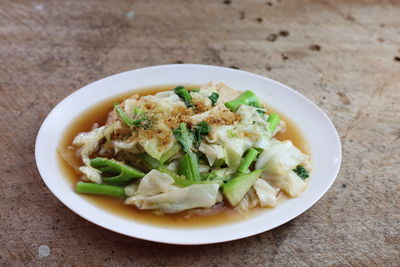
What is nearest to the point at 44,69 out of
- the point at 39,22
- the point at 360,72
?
the point at 39,22

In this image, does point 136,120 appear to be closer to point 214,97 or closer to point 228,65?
point 214,97

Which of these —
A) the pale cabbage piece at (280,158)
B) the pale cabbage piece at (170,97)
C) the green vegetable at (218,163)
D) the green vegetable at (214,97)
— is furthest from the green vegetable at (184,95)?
the pale cabbage piece at (280,158)

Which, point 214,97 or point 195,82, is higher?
Result: point 214,97

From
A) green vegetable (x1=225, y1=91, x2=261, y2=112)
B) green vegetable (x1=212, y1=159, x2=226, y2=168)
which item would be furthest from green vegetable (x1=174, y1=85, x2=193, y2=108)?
green vegetable (x1=212, y1=159, x2=226, y2=168)

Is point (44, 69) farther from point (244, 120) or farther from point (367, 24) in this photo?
point (367, 24)

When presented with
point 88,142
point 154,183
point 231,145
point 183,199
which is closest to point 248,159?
point 231,145

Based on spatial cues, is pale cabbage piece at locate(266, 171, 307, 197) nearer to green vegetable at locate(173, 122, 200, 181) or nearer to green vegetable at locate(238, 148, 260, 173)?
green vegetable at locate(238, 148, 260, 173)
